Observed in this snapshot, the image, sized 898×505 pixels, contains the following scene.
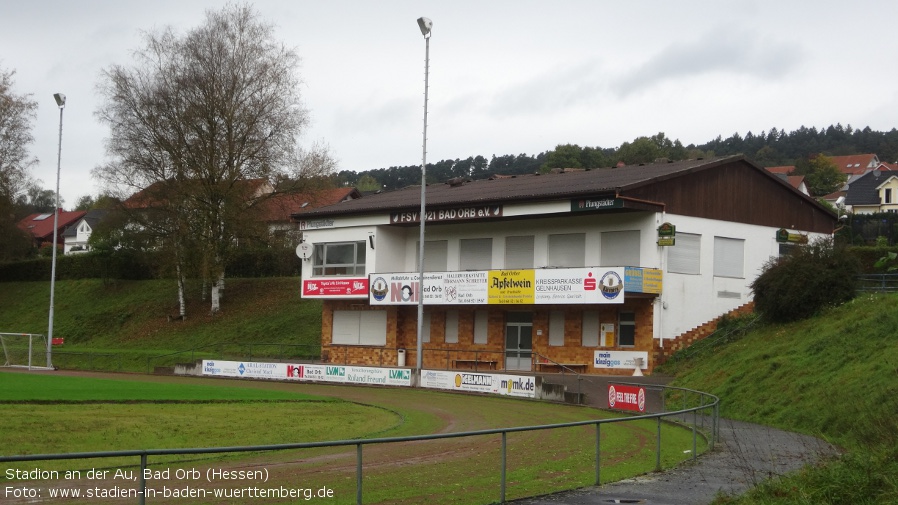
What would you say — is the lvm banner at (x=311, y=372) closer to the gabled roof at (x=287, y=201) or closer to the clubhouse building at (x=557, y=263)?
the clubhouse building at (x=557, y=263)

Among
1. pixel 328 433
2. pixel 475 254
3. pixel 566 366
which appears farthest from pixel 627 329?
pixel 328 433

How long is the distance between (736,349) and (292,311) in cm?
3062

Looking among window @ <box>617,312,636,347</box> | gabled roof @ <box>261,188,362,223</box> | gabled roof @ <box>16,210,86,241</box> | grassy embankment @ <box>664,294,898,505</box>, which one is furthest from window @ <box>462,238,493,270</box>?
gabled roof @ <box>16,210,86,241</box>

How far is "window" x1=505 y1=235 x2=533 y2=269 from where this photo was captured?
45281 mm

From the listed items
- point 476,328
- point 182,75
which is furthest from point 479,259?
point 182,75

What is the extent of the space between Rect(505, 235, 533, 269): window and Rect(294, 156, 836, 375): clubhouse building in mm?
54

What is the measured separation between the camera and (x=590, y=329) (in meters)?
42.9

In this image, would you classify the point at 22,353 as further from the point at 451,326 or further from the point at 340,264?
the point at 451,326

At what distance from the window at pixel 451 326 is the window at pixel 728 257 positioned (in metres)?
12.1

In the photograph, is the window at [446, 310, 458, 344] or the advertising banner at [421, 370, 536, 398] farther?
the window at [446, 310, 458, 344]

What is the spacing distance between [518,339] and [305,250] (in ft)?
41.3

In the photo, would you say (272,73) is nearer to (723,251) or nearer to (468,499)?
(723,251)

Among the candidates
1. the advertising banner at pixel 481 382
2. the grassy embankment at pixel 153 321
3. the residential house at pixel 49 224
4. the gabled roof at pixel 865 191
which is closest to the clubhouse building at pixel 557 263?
the advertising banner at pixel 481 382

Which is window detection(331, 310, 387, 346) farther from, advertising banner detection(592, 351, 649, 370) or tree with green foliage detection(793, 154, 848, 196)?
tree with green foliage detection(793, 154, 848, 196)
